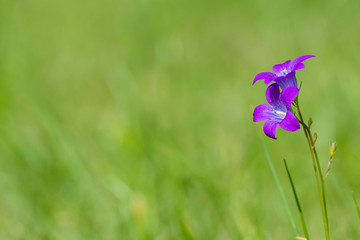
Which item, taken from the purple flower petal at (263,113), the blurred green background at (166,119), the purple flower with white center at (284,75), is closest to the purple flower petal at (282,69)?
the purple flower with white center at (284,75)

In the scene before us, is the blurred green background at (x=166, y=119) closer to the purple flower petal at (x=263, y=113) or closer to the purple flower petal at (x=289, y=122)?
the purple flower petal at (x=263, y=113)

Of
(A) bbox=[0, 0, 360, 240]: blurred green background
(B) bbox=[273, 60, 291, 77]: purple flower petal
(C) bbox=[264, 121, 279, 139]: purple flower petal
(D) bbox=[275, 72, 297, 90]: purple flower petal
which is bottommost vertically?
(C) bbox=[264, 121, 279, 139]: purple flower petal

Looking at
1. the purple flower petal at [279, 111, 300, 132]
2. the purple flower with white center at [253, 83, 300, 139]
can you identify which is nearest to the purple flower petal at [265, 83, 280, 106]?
the purple flower with white center at [253, 83, 300, 139]

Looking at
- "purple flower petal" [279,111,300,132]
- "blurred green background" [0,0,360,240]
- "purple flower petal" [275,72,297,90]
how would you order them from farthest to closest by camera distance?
"blurred green background" [0,0,360,240] → "purple flower petal" [275,72,297,90] → "purple flower petal" [279,111,300,132]

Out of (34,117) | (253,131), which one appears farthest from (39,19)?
(253,131)

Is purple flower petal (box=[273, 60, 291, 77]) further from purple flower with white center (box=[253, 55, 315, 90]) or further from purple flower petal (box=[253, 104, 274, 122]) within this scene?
purple flower petal (box=[253, 104, 274, 122])

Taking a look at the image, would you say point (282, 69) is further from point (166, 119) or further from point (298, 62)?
point (166, 119)

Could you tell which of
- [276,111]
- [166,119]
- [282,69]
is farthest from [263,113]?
[166,119]
